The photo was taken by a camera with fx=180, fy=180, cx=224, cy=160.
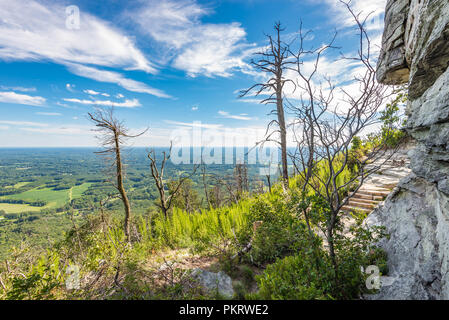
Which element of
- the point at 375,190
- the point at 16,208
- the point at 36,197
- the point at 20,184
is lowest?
the point at 16,208

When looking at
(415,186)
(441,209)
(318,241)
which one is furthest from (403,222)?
(318,241)

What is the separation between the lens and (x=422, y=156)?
2303 millimetres

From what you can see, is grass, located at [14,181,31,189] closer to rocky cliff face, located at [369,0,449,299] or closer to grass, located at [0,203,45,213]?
grass, located at [0,203,45,213]

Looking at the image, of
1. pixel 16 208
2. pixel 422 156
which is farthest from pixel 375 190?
pixel 16 208

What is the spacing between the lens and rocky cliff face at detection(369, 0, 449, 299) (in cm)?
192

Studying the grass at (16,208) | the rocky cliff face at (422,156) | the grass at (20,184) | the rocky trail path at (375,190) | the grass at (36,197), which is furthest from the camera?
the grass at (20,184)

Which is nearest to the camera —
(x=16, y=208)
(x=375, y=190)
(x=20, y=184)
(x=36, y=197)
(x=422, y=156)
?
(x=422, y=156)

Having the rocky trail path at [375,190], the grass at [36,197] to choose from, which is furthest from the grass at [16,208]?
the rocky trail path at [375,190]

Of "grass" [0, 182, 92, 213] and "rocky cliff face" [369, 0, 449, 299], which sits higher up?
"rocky cliff face" [369, 0, 449, 299]

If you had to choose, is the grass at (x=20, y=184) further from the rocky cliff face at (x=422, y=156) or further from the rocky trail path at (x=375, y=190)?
the rocky cliff face at (x=422, y=156)

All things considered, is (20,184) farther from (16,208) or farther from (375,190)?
(375,190)

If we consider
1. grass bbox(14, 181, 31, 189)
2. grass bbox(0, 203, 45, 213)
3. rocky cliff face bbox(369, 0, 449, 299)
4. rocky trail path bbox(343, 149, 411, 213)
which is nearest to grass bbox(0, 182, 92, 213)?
grass bbox(0, 203, 45, 213)

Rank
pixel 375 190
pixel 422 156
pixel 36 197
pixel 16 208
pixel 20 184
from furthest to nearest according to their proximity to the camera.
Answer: pixel 20 184, pixel 36 197, pixel 16 208, pixel 375 190, pixel 422 156

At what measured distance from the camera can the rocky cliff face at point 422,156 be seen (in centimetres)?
192
